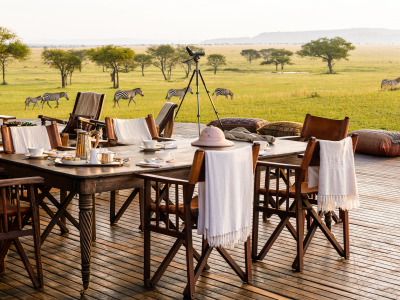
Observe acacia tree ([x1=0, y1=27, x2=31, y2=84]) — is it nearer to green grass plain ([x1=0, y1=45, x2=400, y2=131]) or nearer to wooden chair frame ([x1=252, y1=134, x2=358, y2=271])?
green grass plain ([x1=0, y1=45, x2=400, y2=131])

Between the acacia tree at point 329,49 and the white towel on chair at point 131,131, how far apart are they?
3608cm

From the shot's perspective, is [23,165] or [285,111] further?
[285,111]

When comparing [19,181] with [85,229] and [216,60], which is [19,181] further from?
[216,60]

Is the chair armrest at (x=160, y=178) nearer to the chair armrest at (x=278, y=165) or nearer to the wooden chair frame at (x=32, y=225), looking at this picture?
the wooden chair frame at (x=32, y=225)

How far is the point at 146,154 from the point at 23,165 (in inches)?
32.2

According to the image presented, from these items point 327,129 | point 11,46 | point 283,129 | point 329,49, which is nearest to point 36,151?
point 327,129

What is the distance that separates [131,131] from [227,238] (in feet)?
7.40

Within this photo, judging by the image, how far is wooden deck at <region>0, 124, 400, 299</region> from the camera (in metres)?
2.92

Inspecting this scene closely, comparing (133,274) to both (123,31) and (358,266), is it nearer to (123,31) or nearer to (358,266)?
(358,266)

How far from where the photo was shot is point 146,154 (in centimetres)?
371

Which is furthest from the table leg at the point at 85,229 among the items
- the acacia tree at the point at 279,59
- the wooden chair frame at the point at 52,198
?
the acacia tree at the point at 279,59

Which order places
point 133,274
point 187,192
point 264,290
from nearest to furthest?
1. point 187,192
2. point 264,290
3. point 133,274

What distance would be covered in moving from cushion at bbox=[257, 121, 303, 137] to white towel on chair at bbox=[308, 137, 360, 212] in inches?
185

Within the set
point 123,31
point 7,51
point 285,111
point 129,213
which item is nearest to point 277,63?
point 123,31
